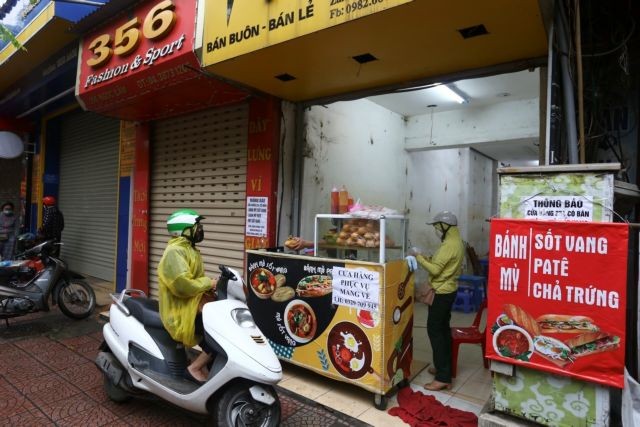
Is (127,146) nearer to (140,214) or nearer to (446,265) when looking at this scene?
(140,214)

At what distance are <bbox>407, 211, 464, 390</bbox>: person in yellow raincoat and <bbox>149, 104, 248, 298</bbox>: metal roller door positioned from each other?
2646mm

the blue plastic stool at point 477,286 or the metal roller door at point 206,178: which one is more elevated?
the metal roller door at point 206,178

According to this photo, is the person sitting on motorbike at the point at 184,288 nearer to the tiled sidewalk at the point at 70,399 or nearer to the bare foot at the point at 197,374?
the bare foot at the point at 197,374

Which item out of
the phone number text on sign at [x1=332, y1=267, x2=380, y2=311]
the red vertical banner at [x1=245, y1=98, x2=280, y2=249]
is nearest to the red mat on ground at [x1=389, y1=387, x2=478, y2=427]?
the phone number text on sign at [x1=332, y1=267, x2=380, y2=311]

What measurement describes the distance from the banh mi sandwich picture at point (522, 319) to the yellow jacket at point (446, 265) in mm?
1156

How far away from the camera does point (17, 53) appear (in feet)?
23.5

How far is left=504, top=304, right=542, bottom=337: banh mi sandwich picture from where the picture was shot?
2619 millimetres

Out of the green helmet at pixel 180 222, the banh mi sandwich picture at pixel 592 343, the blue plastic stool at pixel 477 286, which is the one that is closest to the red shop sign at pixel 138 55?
the green helmet at pixel 180 222

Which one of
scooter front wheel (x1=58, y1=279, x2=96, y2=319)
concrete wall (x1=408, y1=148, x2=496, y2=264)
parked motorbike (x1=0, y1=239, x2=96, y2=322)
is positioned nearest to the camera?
parked motorbike (x1=0, y1=239, x2=96, y2=322)

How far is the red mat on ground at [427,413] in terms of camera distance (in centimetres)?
317

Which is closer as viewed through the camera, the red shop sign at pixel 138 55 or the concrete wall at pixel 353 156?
the red shop sign at pixel 138 55

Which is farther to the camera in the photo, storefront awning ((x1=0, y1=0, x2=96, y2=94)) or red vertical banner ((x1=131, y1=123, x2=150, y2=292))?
red vertical banner ((x1=131, y1=123, x2=150, y2=292))

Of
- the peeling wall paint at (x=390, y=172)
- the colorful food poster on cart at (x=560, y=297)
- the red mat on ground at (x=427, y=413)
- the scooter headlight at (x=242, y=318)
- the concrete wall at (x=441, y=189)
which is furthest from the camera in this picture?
the concrete wall at (x=441, y=189)

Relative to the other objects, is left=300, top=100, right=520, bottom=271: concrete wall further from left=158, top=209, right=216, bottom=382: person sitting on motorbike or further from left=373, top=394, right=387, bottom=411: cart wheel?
left=373, top=394, right=387, bottom=411: cart wheel
